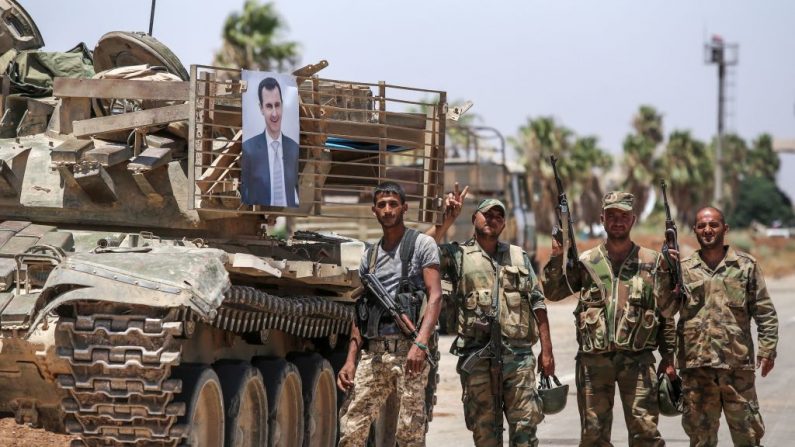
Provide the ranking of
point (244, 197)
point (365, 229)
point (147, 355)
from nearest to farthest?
point (147, 355) → point (244, 197) → point (365, 229)

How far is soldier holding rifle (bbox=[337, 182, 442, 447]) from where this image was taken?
8.72m

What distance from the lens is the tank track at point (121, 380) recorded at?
26.7 feet

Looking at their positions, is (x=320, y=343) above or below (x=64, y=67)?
below

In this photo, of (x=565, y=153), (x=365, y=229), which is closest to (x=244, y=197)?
(x=365, y=229)

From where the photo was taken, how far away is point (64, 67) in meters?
11.9

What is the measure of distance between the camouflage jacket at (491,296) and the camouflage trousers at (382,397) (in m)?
0.53

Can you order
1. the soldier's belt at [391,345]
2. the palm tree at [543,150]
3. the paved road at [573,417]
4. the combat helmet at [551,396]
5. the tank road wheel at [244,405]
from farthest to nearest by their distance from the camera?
the palm tree at [543,150] → the paved road at [573,417] → the tank road wheel at [244,405] → the combat helmet at [551,396] → the soldier's belt at [391,345]

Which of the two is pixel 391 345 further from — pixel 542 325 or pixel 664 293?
pixel 664 293

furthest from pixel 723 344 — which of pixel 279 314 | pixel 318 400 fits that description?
pixel 318 400

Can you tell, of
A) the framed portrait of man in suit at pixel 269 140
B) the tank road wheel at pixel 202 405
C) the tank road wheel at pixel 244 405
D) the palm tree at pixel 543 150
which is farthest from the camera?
the palm tree at pixel 543 150

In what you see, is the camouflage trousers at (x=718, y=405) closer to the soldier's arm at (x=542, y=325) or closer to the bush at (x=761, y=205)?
the soldier's arm at (x=542, y=325)

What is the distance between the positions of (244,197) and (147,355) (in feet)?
6.78

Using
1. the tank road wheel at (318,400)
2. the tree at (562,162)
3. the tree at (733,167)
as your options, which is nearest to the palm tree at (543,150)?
the tree at (562,162)

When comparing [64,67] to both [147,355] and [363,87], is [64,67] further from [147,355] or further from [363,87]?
[147,355]
